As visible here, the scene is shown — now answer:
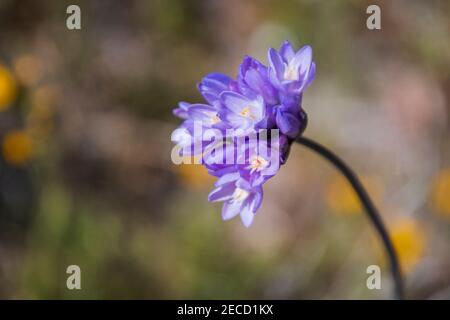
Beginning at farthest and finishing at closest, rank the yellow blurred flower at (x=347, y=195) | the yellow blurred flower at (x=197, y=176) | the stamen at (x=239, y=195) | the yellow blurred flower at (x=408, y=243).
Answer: the yellow blurred flower at (x=197, y=176) < the yellow blurred flower at (x=347, y=195) < the yellow blurred flower at (x=408, y=243) < the stamen at (x=239, y=195)

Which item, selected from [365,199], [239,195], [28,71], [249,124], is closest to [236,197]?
[239,195]

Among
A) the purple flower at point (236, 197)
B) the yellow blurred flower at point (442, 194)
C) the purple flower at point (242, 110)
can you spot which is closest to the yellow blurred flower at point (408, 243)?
the yellow blurred flower at point (442, 194)

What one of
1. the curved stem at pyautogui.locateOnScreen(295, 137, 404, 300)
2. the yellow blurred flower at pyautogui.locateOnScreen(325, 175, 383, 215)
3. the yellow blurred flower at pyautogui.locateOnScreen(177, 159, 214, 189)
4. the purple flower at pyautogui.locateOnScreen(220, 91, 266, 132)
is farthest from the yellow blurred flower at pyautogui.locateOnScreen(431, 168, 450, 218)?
the purple flower at pyautogui.locateOnScreen(220, 91, 266, 132)

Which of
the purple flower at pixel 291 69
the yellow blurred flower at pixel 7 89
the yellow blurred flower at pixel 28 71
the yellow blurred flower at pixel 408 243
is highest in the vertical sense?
the yellow blurred flower at pixel 28 71

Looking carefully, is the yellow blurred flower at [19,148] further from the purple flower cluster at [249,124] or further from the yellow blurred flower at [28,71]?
the purple flower cluster at [249,124]

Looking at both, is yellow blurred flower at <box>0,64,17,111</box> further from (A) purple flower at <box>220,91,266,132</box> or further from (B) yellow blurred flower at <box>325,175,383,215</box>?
(A) purple flower at <box>220,91,266,132</box>
